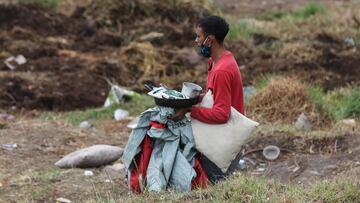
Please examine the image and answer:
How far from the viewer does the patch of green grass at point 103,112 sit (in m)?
8.32

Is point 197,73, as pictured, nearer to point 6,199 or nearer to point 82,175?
point 82,175

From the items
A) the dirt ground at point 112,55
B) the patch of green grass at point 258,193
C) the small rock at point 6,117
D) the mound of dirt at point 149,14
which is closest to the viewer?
the patch of green grass at point 258,193

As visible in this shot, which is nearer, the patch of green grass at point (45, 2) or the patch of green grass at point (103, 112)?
the patch of green grass at point (103, 112)

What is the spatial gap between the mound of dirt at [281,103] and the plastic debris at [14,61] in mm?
3978

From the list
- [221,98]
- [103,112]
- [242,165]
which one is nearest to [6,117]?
[103,112]

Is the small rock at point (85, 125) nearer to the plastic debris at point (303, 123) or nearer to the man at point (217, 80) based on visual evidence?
the plastic debris at point (303, 123)

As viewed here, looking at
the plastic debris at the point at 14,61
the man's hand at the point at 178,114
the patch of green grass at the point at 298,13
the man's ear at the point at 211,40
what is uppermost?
the man's ear at the point at 211,40

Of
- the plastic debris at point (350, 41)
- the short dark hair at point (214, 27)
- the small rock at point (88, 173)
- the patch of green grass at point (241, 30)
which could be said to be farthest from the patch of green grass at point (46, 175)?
the plastic debris at point (350, 41)

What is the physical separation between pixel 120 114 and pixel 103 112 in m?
0.25

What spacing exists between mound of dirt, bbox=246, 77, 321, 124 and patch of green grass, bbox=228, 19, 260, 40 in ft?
14.7

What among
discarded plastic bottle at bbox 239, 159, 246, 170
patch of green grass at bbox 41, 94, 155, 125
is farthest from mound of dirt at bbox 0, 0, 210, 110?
discarded plastic bottle at bbox 239, 159, 246, 170

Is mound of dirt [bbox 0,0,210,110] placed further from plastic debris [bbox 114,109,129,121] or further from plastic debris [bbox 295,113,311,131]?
plastic debris [bbox 295,113,311,131]

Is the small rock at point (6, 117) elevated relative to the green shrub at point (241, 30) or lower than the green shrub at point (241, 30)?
elevated

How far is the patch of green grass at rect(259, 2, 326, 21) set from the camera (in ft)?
46.1
